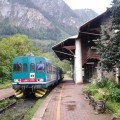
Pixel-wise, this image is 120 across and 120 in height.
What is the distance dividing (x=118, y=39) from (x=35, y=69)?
10.0 m

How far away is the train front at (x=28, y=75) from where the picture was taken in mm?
23453

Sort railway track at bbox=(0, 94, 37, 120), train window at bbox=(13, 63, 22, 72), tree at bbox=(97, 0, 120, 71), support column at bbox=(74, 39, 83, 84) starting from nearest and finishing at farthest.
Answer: railway track at bbox=(0, 94, 37, 120) < tree at bbox=(97, 0, 120, 71) < train window at bbox=(13, 63, 22, 72) < support column at bbox=(74, 39, 83, 84)

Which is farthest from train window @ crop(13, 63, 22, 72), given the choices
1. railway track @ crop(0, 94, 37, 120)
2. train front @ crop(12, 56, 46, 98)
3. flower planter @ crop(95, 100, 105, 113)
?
flower planter @ crop(95, 100, 105, 113)

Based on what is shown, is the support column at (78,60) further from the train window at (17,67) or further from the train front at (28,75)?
the train window at (17,67)

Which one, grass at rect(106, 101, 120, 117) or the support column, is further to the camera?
the support column

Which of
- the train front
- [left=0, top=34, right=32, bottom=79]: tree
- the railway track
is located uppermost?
[left=0, top=34, right=32, bottom=79]: tree

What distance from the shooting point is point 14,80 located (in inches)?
941

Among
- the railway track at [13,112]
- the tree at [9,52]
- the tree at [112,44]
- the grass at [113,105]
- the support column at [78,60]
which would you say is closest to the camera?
the grass at [113,105]

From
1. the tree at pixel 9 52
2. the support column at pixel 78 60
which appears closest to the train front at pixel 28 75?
the support column at pixel 78 60

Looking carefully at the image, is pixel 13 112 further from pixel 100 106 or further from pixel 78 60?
pixel 78 60

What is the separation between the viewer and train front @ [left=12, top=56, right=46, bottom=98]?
76.9 ft

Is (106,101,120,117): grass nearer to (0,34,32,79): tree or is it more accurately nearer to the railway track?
the railway track

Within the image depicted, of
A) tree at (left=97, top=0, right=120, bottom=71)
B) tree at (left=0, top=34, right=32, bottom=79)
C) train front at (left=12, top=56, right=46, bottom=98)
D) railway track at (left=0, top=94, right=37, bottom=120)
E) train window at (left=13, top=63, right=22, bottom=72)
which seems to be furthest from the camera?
tree at (left=0, top=34, right=32, bottom=79)

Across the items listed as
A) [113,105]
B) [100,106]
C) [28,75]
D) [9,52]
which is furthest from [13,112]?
[9,52]
